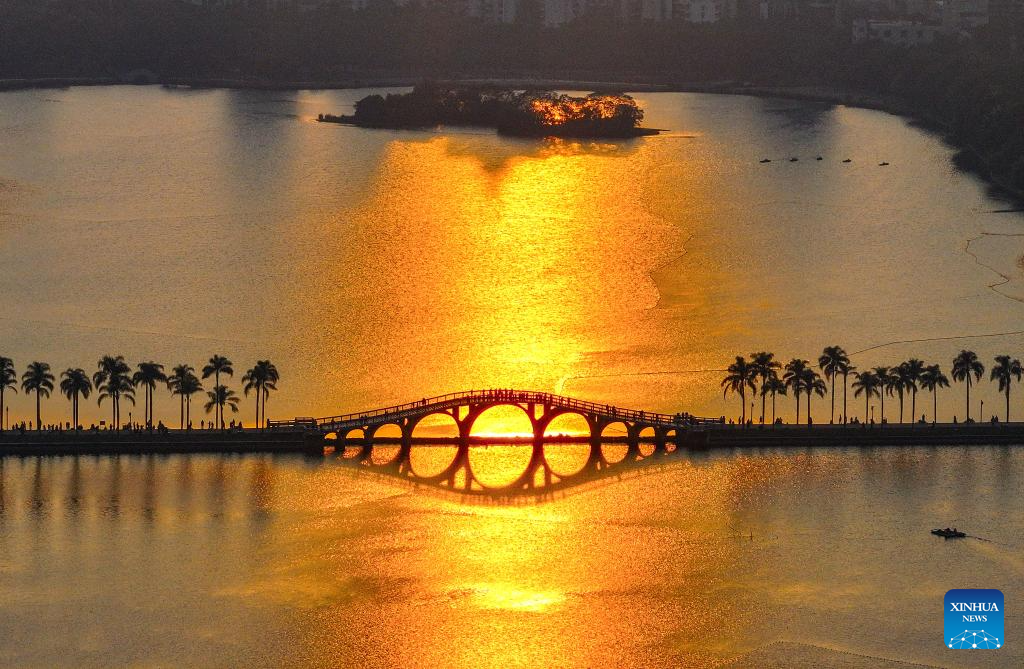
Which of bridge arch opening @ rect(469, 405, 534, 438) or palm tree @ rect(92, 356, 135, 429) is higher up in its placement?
palm tree @ rect(92, 356, 135, 429)

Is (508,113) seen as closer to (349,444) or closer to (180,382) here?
(180,382)

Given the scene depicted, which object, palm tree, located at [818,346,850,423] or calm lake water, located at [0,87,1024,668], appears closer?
calm lake water, located at [0,87,1024,668]

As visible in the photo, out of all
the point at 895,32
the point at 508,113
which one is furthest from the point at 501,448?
the point at 895,32

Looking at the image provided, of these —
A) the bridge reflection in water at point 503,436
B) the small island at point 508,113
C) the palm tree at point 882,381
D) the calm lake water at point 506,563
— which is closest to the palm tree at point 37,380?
the calm lake water at point 506,563

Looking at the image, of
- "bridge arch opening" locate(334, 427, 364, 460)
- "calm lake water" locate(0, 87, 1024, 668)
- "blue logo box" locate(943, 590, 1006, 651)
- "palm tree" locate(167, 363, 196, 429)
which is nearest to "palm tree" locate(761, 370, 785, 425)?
"calm lake water" locate(0, 87, 1024, 668)

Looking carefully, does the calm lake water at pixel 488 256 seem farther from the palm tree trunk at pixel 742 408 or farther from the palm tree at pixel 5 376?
the palm tree at pixel 5 376

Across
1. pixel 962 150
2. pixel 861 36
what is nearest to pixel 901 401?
pixel 962 150

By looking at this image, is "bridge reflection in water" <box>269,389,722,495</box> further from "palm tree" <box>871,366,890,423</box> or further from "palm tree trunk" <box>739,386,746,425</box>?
"palm tree" <box>871,366,890,423</box>
